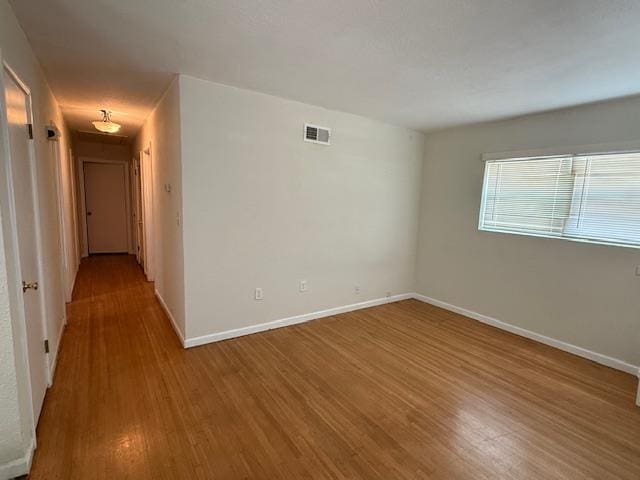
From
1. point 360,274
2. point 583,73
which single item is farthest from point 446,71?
point 360,274

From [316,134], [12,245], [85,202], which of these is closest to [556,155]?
[316,134]

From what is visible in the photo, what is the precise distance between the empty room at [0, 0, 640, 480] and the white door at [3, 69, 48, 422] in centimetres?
3

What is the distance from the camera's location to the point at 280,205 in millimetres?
3439

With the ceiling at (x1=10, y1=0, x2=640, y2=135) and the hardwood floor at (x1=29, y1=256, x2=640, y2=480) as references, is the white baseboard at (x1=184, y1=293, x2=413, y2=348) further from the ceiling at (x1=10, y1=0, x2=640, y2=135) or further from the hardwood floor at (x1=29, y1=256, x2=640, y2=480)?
the ceiling at (x1=10, y1=0, x2=640, y2=135)

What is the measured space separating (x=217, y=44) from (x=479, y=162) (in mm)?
3356

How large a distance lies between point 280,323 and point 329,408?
1.49m

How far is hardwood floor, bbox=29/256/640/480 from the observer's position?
177cm

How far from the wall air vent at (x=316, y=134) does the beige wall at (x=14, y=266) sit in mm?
2313

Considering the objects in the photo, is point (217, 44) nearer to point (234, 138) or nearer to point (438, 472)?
point (234, 138)

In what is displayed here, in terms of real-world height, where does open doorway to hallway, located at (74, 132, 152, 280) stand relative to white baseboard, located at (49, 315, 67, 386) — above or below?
above

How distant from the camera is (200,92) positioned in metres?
2.84

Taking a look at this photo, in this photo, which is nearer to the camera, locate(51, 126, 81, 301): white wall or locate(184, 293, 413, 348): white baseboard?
locate(184, 293, 413, 348): white baseboard

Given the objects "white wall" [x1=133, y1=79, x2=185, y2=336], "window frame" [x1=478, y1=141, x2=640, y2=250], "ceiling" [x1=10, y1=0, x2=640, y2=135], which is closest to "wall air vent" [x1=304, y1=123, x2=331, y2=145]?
"ceiling" [x1=10, y1=0, x2=640, y2=135]

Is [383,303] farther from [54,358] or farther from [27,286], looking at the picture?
[27,286]
